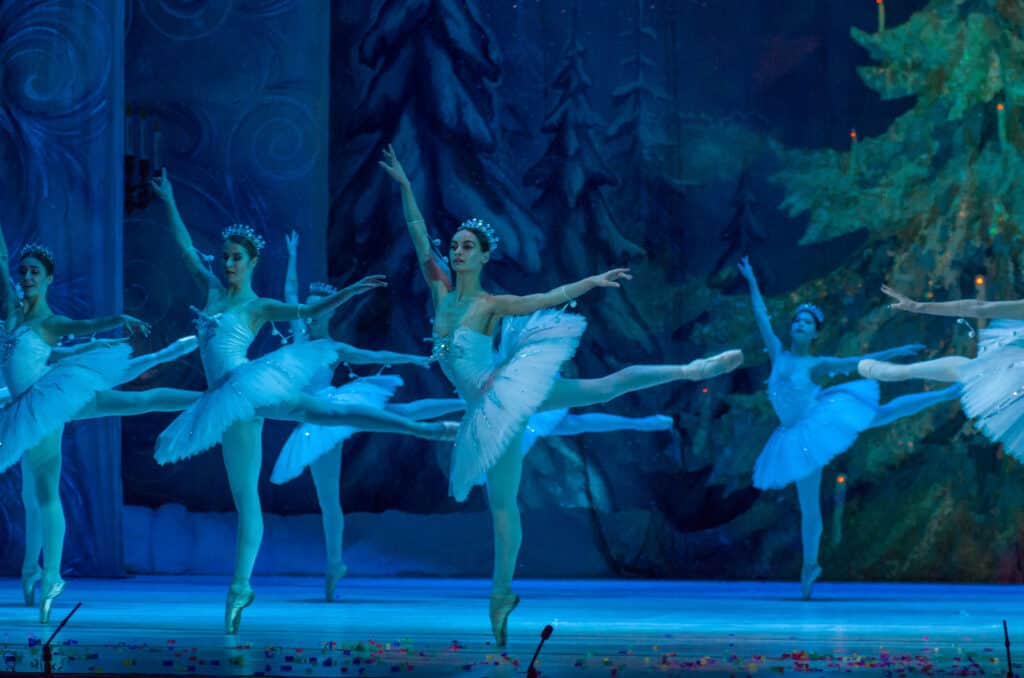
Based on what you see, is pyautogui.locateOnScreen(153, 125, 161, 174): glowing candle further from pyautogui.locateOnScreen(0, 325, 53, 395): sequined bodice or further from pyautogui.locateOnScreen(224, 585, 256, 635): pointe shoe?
pyautogui.locateOnScreen(224, 585, 256, 635): pointe shoe

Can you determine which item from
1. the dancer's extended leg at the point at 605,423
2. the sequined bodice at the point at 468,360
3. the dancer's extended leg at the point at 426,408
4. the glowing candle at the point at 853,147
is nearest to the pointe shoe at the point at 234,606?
the sequined bodice at the point at 468,360

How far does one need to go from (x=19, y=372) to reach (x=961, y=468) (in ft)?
18.2

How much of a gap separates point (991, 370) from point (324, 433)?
328 centimetres

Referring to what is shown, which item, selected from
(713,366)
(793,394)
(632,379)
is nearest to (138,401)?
(632,379)

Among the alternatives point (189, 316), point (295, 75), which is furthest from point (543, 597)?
point (295, 75)

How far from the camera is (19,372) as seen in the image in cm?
622

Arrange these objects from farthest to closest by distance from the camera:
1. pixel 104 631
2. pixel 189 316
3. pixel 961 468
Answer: pixel 189 316, pixel 961 468, pixel 104 631

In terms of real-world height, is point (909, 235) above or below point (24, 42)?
below

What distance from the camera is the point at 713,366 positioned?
15.7 feet

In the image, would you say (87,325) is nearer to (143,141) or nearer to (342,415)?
(342,415)

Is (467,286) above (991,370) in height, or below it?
above

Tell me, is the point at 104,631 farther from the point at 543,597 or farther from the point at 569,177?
the point at 569,177

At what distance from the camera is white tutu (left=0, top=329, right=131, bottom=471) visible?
5.96 meters

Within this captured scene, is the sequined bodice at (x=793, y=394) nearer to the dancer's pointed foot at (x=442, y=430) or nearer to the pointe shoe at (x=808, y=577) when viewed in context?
the pointe shoe at (x=808, y=577)
